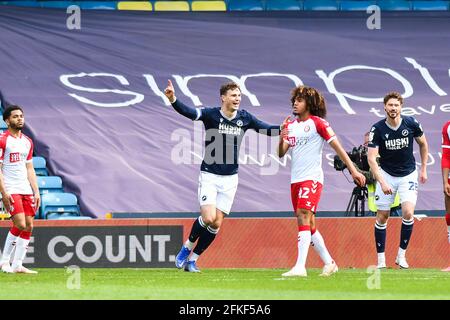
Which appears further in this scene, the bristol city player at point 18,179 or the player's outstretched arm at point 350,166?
the bristol city player at point 18,179

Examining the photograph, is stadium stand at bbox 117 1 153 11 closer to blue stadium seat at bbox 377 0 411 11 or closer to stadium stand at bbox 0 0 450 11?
stadium stand at bbox 0 0 450 11

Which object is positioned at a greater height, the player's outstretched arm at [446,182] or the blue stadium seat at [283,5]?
the blue stadium seat at [283,5]

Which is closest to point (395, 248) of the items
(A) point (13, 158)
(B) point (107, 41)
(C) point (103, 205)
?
(C) point (103, 205)

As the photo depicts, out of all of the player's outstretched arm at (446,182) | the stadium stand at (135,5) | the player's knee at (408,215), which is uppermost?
the stadium stand at (135,5)

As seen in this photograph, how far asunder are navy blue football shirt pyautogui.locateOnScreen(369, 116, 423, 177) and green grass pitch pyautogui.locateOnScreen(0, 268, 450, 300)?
4.66 ft

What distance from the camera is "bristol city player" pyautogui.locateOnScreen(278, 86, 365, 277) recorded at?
461 inches

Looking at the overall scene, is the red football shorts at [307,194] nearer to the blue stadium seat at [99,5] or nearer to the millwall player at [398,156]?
the millwall player at [398,156]

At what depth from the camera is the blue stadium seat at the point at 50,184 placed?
57.9 ft

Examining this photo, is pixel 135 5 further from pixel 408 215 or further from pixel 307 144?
pixel 307 144

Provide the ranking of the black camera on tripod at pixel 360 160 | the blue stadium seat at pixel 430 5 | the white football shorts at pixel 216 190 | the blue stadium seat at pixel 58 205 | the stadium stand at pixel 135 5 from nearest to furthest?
the white football shorts at pixel 216 190 → the black camera on tripod at pixel 360 160 → the blue stadium seat at pixel 58 205 → the stadium stand at pixel 135 5 → the blue stadium seat at pixel 430 5

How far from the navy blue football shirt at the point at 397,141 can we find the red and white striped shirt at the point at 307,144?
2.06 metres

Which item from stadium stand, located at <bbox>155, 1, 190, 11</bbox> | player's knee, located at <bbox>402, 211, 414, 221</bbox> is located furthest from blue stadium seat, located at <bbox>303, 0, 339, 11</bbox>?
player's knee, located at <bbox>402, 211, 414, 221</bbox>

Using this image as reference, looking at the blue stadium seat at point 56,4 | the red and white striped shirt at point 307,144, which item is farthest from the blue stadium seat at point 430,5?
the red and white striped shirt at point 307,144

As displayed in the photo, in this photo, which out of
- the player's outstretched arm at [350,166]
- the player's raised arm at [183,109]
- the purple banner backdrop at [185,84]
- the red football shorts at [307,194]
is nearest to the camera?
the player's outstretched arm at [350,166]
